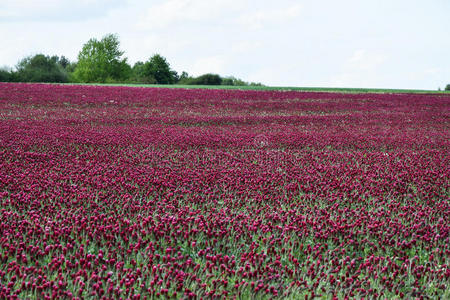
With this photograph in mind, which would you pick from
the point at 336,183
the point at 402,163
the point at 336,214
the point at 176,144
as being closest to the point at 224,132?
the point at 176,144

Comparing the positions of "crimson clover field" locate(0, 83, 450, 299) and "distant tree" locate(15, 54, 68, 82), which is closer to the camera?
"crimson clover field" locate(0, 83, 450, 299)

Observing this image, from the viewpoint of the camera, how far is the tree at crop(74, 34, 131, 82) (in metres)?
94.5

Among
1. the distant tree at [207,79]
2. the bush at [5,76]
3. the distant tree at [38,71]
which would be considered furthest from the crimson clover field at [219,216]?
the distant tree at [207,79]

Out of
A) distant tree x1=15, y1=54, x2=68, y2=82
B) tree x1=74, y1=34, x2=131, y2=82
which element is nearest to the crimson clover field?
distant tree x1=15, y1=54, x2=68, y2=82

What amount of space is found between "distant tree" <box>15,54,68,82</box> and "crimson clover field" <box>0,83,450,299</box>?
6590cm

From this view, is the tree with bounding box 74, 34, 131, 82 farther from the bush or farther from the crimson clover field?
the crimson clover field

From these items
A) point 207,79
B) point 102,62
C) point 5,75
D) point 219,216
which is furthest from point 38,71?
point 219,216

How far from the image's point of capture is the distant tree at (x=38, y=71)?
2943 inches

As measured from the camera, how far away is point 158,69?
336ft

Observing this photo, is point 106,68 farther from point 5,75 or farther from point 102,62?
point 5,75

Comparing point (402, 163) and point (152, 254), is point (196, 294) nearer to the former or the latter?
point (152, 254)

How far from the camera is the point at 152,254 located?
17.2ft

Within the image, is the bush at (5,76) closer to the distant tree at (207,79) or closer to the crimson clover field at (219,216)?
the distant tree at (207,79)

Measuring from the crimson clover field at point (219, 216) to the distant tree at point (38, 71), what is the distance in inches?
2594
